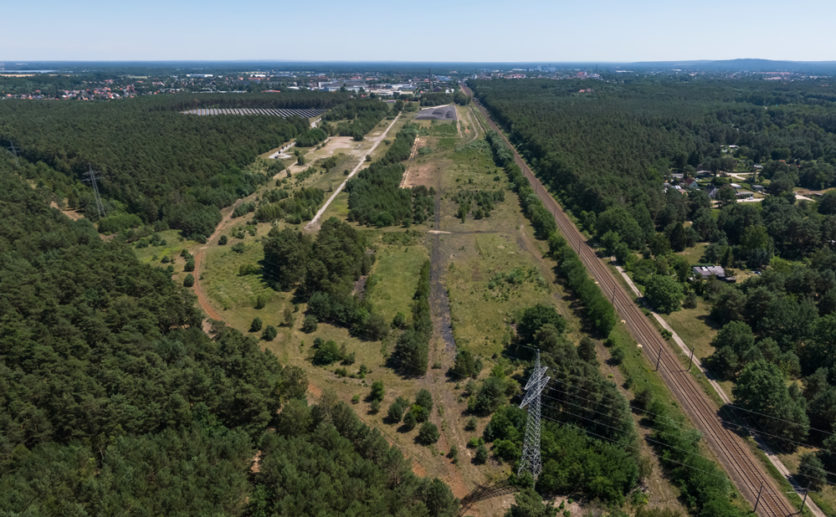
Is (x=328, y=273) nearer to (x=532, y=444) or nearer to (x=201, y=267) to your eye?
(x=201, y=267)

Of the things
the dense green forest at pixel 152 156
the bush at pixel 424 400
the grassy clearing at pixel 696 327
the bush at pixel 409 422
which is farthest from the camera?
the dense green forest at pixel 152 156

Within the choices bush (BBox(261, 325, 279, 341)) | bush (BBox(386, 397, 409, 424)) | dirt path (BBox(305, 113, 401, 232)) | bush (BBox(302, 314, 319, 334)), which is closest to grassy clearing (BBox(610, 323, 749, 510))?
bush (BBox(386, 397, 409, 424))

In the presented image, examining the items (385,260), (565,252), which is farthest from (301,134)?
(565,252)

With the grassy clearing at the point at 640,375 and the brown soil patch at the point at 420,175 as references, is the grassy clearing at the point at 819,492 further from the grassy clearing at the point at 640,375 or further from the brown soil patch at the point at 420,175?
the brown soil patch at the point at 420,175

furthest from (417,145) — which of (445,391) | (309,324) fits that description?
(445,391)

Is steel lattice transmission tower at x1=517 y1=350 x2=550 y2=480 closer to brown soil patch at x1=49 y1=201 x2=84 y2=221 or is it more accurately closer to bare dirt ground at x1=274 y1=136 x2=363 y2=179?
brown soil patch at x1=49 y1=201 x2=84 y2=221

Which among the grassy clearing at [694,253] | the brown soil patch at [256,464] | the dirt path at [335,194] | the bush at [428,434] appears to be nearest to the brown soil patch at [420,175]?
the dirt path at [335,194]
